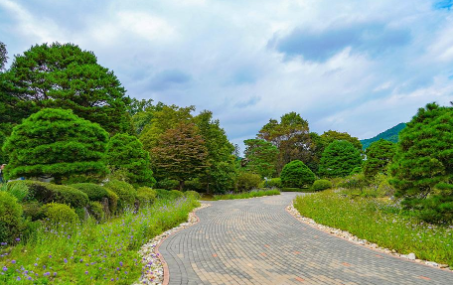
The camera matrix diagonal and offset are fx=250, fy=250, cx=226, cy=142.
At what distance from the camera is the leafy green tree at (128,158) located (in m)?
14.5

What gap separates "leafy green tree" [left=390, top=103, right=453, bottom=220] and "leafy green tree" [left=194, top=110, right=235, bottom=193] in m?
14.9

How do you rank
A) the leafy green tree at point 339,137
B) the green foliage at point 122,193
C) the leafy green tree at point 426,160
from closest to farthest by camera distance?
the leafy green tree at point 426,160 < the green foliage at point 122,193 < the leafy green tree at point 339,137

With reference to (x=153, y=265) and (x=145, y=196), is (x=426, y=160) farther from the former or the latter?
(x=145, y=196)

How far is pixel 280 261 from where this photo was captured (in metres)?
5.30

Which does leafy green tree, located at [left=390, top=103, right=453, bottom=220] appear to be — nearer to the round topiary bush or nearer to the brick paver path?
the brick paver path

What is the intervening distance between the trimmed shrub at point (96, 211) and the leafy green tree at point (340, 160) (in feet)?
91.3

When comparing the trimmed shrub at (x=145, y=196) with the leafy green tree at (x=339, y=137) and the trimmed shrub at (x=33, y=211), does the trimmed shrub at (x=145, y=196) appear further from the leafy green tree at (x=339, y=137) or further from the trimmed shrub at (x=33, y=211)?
the leafy green tree at (x=339, y=137)

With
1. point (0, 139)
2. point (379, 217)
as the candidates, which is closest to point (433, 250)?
point (379, 217)

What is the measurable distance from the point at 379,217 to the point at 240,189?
17.2 metres

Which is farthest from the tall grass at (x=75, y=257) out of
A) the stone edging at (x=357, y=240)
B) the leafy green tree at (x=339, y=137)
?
the leafy green tree at (x=339, y=137)

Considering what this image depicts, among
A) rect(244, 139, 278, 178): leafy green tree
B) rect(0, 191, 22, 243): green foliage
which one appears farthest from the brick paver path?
rect(244, 139, 278, 178): leafy green tree

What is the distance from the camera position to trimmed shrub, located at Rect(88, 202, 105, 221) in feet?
27.0

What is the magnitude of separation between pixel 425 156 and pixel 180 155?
1555cm

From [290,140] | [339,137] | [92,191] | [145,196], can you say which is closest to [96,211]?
[92,191]
